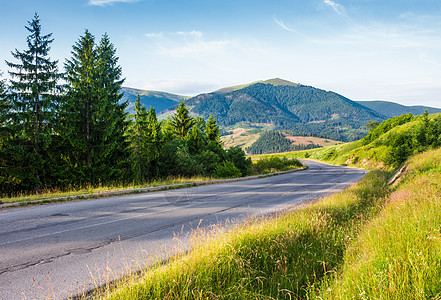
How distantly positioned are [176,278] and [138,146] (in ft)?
70.5

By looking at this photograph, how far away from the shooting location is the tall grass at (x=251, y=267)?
3.27 m

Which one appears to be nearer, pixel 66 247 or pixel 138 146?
pixel 66 247

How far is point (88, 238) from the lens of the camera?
6195 millimetres

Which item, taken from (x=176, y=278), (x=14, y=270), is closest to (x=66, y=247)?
(x=14, y=270)

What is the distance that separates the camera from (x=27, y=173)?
→ 18.8 metres

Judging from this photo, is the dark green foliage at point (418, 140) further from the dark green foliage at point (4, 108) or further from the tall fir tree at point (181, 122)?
the dark green foliage at point (4, 108)

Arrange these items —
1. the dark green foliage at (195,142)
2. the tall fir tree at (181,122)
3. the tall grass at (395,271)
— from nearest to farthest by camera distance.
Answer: the tall grass at (395,271), the dark green foliage at (195,142), the tall fir tree at (181,122)

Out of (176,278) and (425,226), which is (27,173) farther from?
(425,226)

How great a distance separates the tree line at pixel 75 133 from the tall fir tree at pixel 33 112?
0.19 feet

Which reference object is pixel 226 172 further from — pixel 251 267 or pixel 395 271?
pixel 395 271

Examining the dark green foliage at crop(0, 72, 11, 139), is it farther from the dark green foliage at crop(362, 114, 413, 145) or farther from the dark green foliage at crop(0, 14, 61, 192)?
the dark green foliage at crop(362, 114, 413, 145)

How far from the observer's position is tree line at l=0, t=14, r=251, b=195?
19.0 metres

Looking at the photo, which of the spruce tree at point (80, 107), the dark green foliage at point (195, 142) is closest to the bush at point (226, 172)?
the dark green foliage at point (195, 142)

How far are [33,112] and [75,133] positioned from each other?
3.42m
